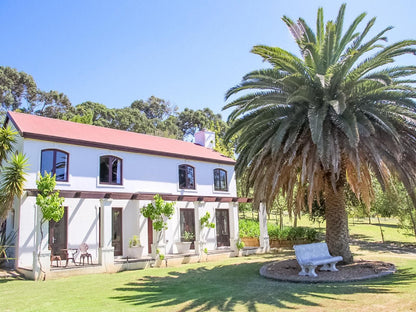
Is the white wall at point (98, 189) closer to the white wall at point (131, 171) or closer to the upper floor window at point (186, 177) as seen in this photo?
the white wall at point (131, 171)

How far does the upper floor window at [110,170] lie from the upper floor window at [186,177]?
4.42 meters

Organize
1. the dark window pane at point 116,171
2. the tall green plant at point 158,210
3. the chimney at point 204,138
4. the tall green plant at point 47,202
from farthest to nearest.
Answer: the chimney at point 204,138 < the dark window pane at point 116,171 < the tall green plant at point 158,210 < the tall green plant at point 47,202

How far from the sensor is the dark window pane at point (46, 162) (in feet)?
54.1

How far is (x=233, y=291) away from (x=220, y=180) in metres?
14.8

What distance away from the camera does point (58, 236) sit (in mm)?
16406

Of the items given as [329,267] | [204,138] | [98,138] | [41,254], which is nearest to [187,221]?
[98,138]

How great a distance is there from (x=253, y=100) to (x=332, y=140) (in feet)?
10.8

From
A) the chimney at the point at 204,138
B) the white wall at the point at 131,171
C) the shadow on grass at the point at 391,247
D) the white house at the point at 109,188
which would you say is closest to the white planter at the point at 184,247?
the white house at the point at 109,188

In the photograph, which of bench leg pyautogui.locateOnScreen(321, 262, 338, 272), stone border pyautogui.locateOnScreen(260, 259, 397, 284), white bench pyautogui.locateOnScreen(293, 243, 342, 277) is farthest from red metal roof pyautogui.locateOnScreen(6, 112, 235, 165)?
bench leg pyautogui.locateOnScreen(321, 262, 338, 272)

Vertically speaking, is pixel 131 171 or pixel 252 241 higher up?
pixel 131 171

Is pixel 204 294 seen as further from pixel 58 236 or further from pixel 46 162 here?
pixel 46 162

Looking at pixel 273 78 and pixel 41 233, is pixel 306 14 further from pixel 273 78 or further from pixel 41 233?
pixel 41 233

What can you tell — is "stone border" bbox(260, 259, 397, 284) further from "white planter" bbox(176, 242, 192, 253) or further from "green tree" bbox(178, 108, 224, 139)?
"green tree" bbox(178, 108, 224, 139)

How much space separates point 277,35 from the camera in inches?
589
